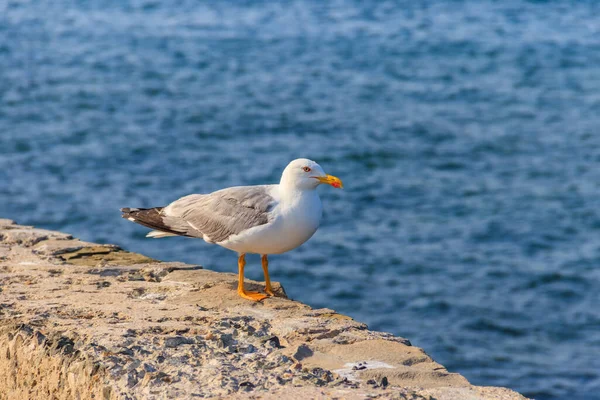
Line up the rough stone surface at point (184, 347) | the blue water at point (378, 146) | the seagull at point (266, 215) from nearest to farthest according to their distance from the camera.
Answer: the rough stone surface at point (184, 347) → the seagull at point (266, 215) → the blue water at point (378, 146)

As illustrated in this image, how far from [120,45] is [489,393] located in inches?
751

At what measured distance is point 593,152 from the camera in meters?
13.9

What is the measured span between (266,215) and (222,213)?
35 centimetres

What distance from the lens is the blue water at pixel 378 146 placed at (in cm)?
938

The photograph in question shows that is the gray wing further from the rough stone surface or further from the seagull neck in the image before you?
the rough stone surface

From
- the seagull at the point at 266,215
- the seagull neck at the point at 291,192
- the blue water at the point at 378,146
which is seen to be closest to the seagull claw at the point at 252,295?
the seagull at the point at 266,215

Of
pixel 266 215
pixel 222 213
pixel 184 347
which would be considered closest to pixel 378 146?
pixel 222 213

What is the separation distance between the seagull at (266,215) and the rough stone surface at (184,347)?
30 cm

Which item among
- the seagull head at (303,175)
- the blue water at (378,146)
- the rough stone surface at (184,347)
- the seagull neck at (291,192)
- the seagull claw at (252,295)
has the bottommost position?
the rough stone surface at (184,347)

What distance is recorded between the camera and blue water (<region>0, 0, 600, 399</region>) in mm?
9375

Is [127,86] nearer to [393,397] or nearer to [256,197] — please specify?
[256,197]

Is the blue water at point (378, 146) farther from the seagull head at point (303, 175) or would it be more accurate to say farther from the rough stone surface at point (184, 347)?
the rough stone surface at point (184, 347)

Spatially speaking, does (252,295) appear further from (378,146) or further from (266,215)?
(378,146)

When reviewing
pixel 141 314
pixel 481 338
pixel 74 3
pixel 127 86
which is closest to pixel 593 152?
pixel 481 338
